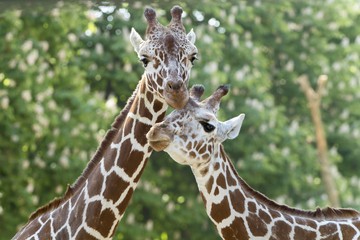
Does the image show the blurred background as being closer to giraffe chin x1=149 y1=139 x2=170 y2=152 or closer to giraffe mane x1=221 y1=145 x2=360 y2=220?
giraffe mane x1=221 y1=145 x2=360 y2=220

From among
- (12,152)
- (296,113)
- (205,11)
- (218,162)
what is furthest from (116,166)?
(296,113)

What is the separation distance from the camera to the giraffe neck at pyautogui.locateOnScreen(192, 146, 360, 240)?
8117 mm

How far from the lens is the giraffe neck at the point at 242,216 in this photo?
812 centimetres

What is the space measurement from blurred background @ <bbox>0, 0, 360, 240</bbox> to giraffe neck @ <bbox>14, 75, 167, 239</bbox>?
5.29 m

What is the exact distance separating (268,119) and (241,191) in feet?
38.0

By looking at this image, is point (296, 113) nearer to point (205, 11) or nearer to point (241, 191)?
point (205, 11)

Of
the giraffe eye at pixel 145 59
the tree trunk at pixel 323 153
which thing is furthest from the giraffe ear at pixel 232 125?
the tree trunk at pixel 323 153

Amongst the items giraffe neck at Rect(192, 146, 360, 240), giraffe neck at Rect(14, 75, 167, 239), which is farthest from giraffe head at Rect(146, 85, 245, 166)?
giraffe neck at Rect(14, 75, 167, 239)

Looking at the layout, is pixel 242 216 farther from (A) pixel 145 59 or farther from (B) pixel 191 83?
(B) pixel 191 83

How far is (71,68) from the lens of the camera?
1792cm

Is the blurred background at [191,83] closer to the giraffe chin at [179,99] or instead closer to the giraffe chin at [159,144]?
the giraffe chin at [179,99]

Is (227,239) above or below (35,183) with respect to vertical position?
above

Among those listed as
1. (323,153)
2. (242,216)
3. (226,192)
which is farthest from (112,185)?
(323,153)

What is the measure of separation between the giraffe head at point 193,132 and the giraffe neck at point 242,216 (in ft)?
0.46
